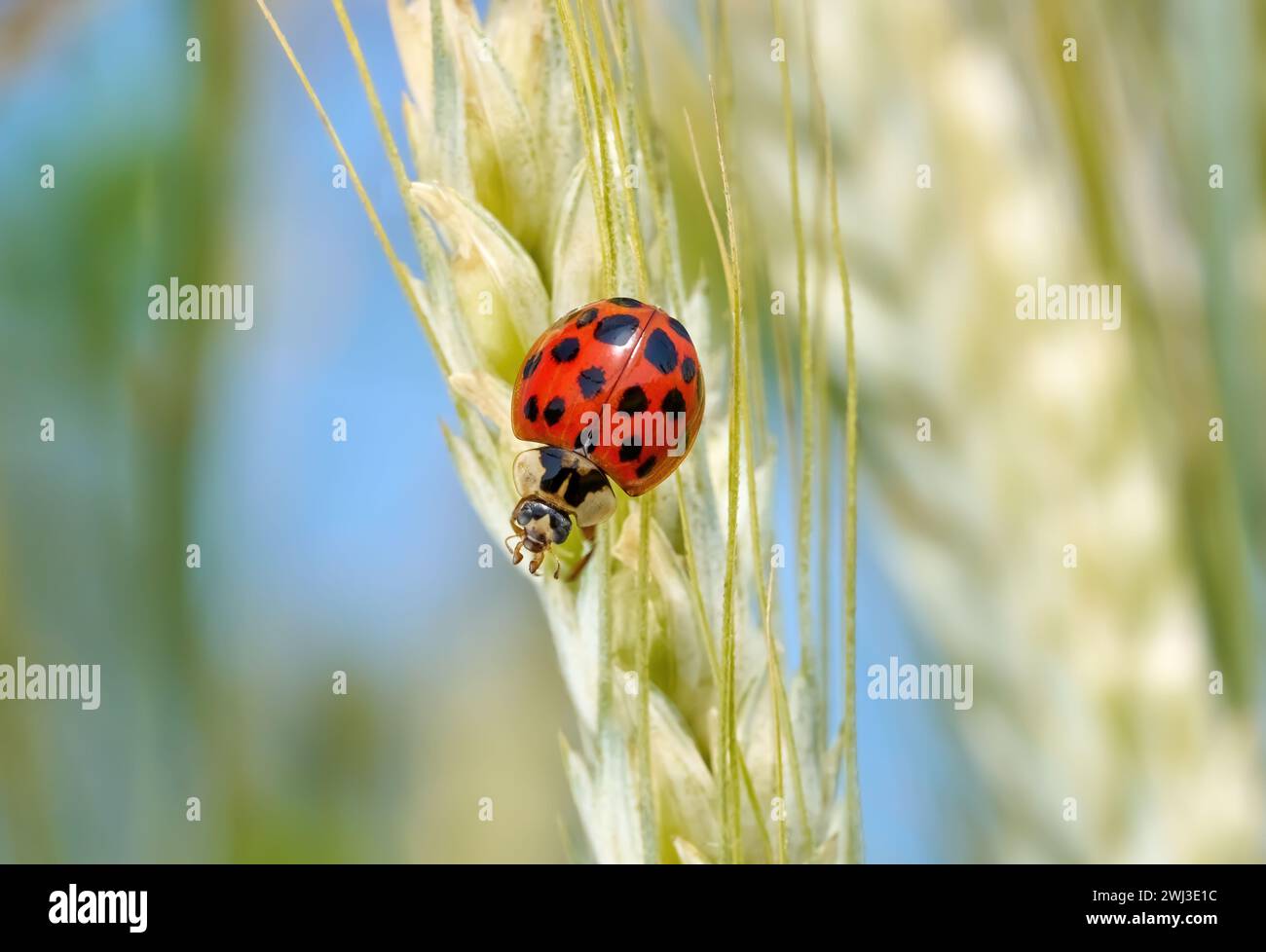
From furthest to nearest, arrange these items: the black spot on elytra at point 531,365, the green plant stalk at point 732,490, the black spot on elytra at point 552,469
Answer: the black spot on elytra at point 552,469 < the black spot on elytra at point 531,365 < the green plant stalk at point 732,490

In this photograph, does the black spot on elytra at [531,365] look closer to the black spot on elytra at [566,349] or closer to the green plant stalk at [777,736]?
the black spot on elytra at [566,349]

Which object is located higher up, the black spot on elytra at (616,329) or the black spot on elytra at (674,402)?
the black spot on elytra at (616,329)

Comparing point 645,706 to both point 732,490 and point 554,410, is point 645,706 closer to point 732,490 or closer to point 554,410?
point 732,490

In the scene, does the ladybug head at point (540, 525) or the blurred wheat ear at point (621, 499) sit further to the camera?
the ladybug head at point (540, 525)

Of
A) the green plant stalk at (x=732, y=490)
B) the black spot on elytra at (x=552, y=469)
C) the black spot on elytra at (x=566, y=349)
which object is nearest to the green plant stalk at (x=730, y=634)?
the green plant stalk at (x=732, y=490)

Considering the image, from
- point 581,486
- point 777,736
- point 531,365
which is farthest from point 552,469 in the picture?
point 777,736

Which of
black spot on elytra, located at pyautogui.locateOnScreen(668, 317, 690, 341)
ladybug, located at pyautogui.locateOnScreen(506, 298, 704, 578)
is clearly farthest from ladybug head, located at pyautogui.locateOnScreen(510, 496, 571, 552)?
black spot on elytra, located at pyautogui.locateOnScreen(668, 317, 690, 341)
